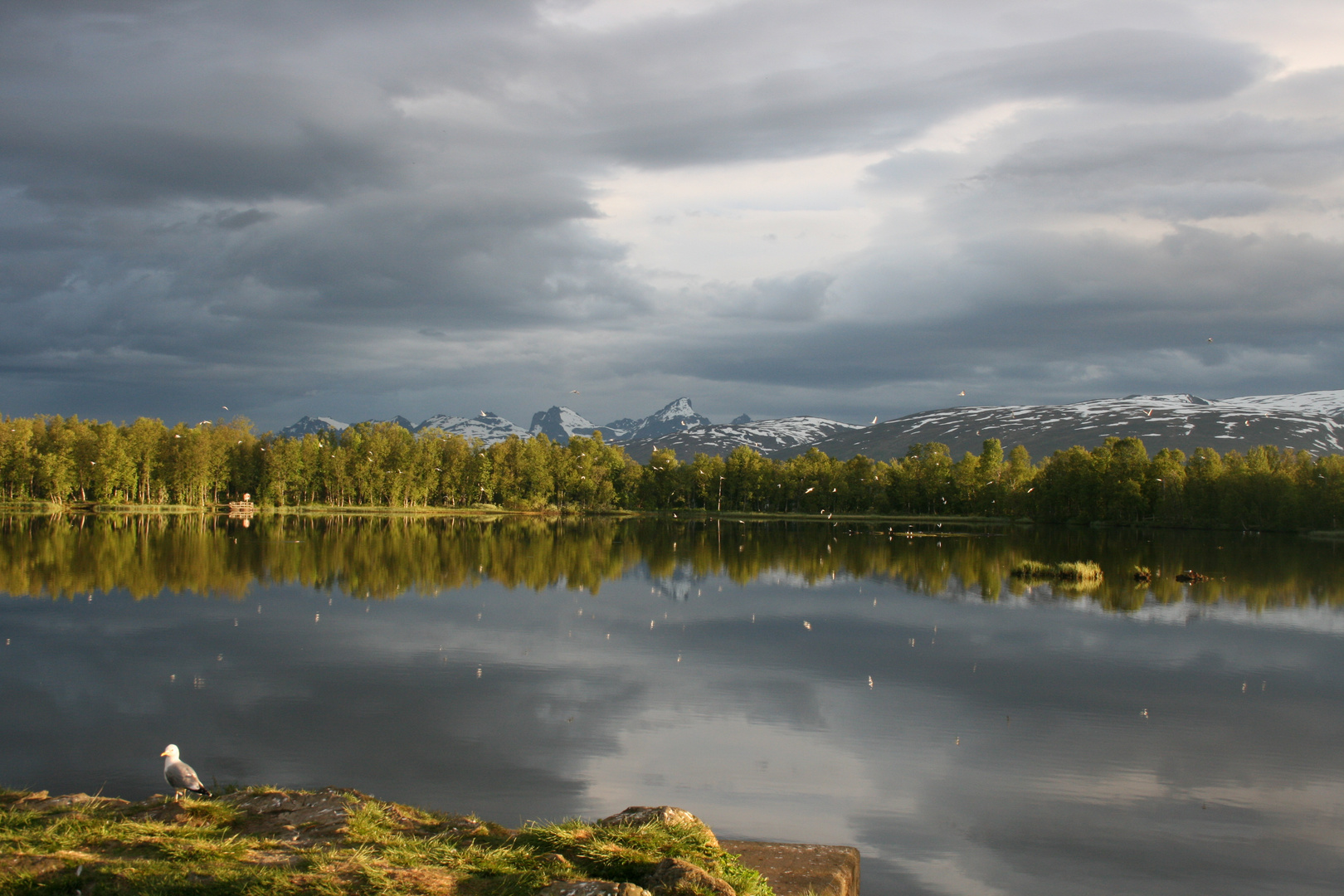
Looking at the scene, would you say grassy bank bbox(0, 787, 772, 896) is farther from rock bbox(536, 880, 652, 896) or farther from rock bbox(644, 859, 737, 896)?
rock bbox(536, 880, 652, 896)

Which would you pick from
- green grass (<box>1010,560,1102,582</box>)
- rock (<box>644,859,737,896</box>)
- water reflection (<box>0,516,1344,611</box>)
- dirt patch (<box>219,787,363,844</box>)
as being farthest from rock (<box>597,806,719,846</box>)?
green grass (<box>1010,560,1102,582</box>)

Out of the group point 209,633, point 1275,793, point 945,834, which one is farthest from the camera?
point 209,633

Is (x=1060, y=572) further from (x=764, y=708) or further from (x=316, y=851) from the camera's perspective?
(x=316, y=851)

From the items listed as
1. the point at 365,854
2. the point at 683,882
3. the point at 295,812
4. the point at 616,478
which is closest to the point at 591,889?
the point at 683,882

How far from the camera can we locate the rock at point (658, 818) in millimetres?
9359

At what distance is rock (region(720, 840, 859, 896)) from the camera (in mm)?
9242

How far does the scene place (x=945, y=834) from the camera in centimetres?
1325

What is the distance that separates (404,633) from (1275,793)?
23.5 meters

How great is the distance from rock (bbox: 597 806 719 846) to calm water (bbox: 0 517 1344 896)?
12.0 feet

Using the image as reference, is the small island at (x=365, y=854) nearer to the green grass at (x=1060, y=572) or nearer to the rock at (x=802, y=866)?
the rock at (x=802, y=866)

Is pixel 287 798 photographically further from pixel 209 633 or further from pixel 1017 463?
pixel 1017 463

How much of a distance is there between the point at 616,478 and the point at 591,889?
507 ft

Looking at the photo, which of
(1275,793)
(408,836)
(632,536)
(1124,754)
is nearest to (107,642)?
(408,836)

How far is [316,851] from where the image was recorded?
28.2ft
